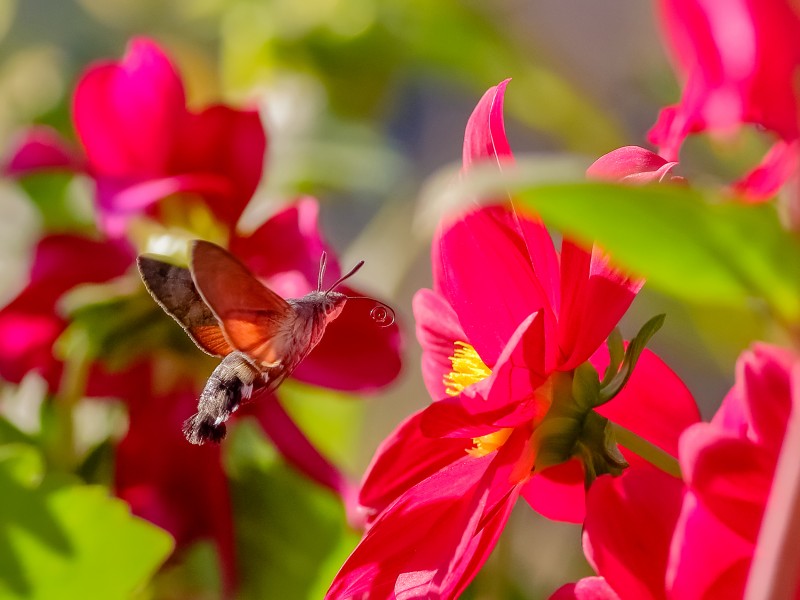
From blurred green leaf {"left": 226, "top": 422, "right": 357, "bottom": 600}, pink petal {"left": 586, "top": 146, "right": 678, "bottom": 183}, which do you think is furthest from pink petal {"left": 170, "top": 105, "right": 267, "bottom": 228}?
pink petal {"left": 586, "top": 146, "right": 678, "bottom": 183}

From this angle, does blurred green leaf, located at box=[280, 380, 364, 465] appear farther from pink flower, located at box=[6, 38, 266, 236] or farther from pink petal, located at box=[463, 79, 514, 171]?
pink petal, located at box=[463, 79, 514, 171]

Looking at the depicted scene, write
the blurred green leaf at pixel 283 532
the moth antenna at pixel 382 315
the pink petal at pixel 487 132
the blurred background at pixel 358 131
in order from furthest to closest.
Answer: the blurred background at pixel 358 131, the blurred green leaf at pixel 283 532, the moth antenna at pixel 382 315, the pink petal at pixel 487 132

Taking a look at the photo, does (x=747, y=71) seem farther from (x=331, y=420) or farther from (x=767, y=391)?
(x=331, y=420)

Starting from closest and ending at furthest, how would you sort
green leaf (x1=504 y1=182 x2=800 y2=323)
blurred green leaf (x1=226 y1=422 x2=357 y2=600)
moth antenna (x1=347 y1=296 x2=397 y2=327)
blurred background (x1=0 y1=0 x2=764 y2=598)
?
green leaf (x1=504 y1=182 x2=800 y2=323) < moth antenna (x1=347 y1=296 x2=397 y2=327) < blurred green leaf (x1=226 y1=422 x2=357 y2=600) < blurred background (x1=0 y1=0 x2=764 y2=598)

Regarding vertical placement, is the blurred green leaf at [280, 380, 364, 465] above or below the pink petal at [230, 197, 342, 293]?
below

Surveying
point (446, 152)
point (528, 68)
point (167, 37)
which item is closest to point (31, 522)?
point (528, 68)

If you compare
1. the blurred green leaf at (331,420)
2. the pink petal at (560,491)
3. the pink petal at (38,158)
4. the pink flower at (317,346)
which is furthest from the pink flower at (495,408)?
the blurred green leaf at (331,420)

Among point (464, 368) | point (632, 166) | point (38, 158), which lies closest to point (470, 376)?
point (464, 368)

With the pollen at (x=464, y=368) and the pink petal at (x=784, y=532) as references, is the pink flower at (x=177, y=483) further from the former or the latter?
the pink petal at (x=784, y=532)
